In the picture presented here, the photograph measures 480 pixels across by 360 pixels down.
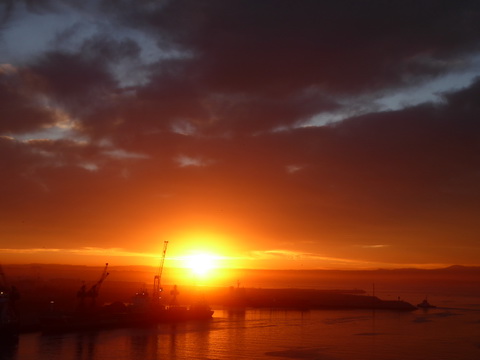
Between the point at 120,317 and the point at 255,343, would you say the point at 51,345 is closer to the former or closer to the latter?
the point at 255,343

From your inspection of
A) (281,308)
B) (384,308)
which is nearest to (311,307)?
(281,308)

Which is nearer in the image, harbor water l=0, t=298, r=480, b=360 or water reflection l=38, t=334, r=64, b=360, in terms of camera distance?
water reflection l=38, t=334, r=64, b=360

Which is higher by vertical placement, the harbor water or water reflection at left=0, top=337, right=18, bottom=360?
water reflection at left=0, top=337, right=18, bottom=360

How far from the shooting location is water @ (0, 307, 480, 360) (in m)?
63.2

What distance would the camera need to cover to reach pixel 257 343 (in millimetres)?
75250

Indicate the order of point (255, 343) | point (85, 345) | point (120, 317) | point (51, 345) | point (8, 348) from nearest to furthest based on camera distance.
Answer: point (8, 348) < point (51, 345) < point (85, 345) < point (255, 343) < point (120, 317)

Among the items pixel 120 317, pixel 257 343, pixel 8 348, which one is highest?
pixel 8 348

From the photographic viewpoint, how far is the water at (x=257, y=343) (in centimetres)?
6325

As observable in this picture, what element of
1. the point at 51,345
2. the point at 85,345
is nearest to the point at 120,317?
the point at 85,345

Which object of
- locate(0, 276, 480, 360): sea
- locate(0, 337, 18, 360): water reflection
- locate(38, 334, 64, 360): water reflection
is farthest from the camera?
locate(0, 276, 480, 360): sea

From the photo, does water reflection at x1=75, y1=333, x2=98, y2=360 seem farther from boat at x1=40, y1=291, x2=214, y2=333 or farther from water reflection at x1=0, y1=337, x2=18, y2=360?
water reflection at x1=0, y1=337, x2=18, y2=360

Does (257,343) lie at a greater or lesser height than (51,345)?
lesser

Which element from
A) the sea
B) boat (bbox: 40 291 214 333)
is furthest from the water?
boat (bbox: 40 291 214 333)

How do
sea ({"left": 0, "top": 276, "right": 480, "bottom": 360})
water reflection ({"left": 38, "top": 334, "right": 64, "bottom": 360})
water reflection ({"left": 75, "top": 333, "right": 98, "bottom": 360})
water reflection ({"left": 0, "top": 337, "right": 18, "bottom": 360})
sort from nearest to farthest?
water reflection ({"left": 0, "top": 337, "right": 18, "bottom": 360})
water reflection ({"left": 75, "top": 333, "right": 98, "bottom": 360})
water reflection ({"left": 38, "top": 334, "right": 64, "bottom": 360})
sea ({"left": 0, "top": 276, "right": 480, "bottom": 360})
